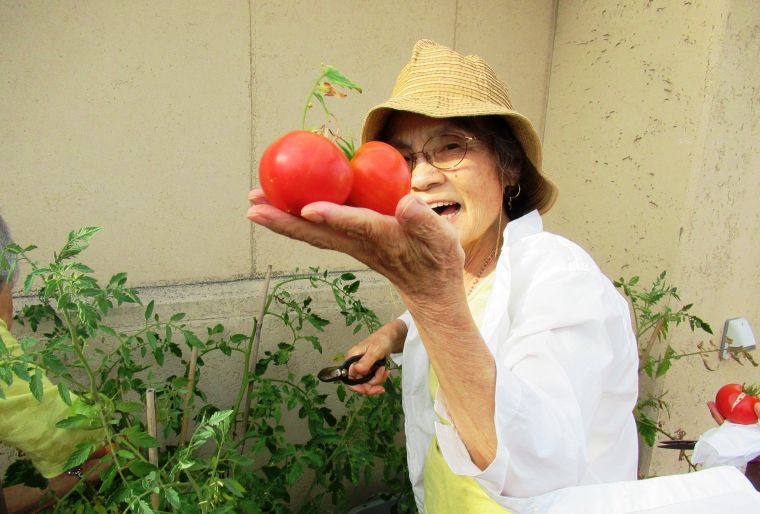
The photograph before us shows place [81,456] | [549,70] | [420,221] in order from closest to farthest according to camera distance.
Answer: [420,221] → [81,456] → [549,70]

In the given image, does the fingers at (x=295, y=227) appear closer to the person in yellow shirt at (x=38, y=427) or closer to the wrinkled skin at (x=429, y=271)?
the wrinkled skin at (x=429, y=271)

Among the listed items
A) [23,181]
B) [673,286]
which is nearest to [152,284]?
[23,181]

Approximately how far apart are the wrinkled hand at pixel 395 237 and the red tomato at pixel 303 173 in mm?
45

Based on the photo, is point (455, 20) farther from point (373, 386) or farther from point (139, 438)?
→ point (139, 438)

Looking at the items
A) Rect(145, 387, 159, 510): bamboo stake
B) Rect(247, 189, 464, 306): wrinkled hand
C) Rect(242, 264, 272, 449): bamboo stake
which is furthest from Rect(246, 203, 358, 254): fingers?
Rect(242, 264, 272, 449): bamboo stake

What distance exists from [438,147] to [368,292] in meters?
1.29

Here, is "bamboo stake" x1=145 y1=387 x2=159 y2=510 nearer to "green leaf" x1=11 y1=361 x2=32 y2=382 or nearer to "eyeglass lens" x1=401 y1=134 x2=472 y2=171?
"green leaf" x1=11 y1=361 x2=32 y2=382

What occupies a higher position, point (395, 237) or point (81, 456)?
point (395, 237)

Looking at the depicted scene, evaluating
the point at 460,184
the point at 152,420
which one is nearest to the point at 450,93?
the point at 460,184

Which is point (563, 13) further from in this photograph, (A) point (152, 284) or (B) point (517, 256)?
(A) point (152, 284)

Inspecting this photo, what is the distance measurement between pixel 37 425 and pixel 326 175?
1.13 meters

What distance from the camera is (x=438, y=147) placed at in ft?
4.81

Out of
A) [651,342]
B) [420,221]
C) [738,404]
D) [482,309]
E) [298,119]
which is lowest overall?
[738,404]

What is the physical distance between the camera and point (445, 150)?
1.46 m
